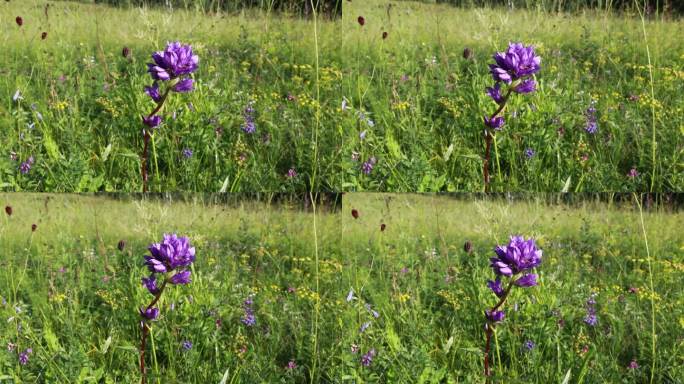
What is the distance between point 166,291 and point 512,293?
1.40m

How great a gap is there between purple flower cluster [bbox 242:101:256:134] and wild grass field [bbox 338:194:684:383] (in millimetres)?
485

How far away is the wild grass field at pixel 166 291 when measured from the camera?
3574 millimetres

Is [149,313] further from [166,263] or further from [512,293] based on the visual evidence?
[512,293]

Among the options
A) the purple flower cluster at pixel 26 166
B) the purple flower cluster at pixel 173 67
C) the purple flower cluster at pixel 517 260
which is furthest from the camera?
the purple flower cluster at pixel 26 166

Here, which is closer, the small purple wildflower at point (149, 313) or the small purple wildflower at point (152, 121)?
the small purple wildflower at point (149, 313)

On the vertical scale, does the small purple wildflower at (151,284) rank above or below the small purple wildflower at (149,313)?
above

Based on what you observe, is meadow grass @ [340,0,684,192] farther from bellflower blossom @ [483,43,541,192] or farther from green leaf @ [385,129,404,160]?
bellflower blossom @ [483,43,541,192]

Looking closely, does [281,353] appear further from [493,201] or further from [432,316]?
[493,201]

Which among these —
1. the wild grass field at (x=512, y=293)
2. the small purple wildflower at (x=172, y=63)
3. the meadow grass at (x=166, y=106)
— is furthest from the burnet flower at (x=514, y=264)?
the small purple wildflower at (x=172, y=63)

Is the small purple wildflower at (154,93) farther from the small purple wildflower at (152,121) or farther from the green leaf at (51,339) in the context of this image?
the green leaf at (51,339)

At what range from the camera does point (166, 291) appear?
3.60 m

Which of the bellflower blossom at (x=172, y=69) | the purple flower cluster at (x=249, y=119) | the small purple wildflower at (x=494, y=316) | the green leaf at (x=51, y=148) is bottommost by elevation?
the small purple wildflower at (x=494, y=316)

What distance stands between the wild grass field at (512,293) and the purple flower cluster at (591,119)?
30cm

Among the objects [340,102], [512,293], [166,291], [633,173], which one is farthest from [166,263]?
[633,173]
